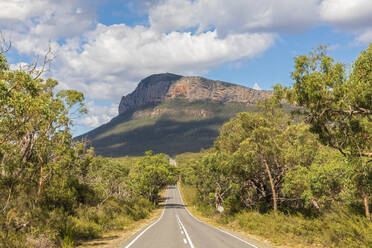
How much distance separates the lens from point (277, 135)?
2338 cm

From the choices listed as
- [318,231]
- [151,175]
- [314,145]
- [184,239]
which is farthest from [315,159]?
[151,175]

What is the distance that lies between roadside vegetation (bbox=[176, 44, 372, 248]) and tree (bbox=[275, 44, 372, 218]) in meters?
0.03

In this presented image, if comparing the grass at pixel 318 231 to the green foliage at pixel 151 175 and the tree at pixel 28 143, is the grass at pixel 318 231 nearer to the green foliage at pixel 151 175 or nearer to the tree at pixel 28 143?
the tree at pixel 28 143

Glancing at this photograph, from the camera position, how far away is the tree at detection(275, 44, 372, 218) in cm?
938

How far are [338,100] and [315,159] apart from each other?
12747mm

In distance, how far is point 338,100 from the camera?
32.9 feet

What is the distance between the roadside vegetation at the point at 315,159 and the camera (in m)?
9.93

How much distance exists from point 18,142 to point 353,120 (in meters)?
17.4

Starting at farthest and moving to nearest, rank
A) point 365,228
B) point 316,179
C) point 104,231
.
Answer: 1. point 104,231
2. point 316,179
3. point 365,228

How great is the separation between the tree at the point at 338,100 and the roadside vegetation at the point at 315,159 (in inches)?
1.1

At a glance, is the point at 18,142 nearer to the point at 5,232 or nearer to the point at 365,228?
the point at 5,232

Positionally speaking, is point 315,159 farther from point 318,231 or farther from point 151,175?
point 151,175

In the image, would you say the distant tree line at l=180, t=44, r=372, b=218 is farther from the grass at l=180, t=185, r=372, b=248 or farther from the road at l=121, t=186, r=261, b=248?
the road at l=121, t=186, r=261, b=248

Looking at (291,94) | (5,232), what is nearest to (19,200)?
(5,232)
